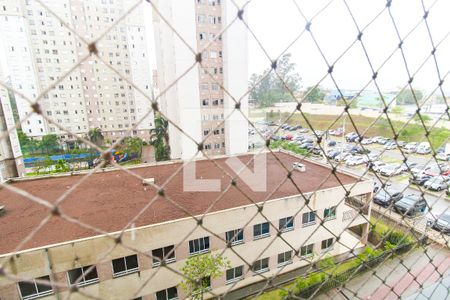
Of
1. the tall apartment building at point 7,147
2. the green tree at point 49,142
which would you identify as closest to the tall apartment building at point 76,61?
the green tree at point 49,142

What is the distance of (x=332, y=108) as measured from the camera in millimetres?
7359

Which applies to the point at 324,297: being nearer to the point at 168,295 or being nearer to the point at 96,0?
the point at 168,295

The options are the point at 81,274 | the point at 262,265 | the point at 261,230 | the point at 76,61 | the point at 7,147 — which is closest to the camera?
the point at 81,274

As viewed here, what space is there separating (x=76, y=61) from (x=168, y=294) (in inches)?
386

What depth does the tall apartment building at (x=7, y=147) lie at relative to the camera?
5.83 metres

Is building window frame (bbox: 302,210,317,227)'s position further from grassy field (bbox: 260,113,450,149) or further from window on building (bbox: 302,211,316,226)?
grassy field (bbox: 260,113,450,149)

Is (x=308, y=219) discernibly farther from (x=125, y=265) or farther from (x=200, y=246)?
(x=125, y=265)

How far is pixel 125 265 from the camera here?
2.88m

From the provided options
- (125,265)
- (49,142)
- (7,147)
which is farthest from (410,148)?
(49,142)

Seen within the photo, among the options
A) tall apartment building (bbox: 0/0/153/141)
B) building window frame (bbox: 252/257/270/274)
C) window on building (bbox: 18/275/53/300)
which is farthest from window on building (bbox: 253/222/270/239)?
tall apartment building (bbox: 0/0/153/141)

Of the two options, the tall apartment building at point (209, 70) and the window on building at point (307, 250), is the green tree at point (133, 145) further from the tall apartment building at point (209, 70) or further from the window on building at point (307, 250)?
the window on building at point (307, 250)

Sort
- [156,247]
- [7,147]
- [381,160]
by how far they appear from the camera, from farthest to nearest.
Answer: [381,160] < [7,147] < [156,247]

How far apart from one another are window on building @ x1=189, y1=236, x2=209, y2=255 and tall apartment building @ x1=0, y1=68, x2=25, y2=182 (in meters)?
5.58

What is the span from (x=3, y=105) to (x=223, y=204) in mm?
5895
